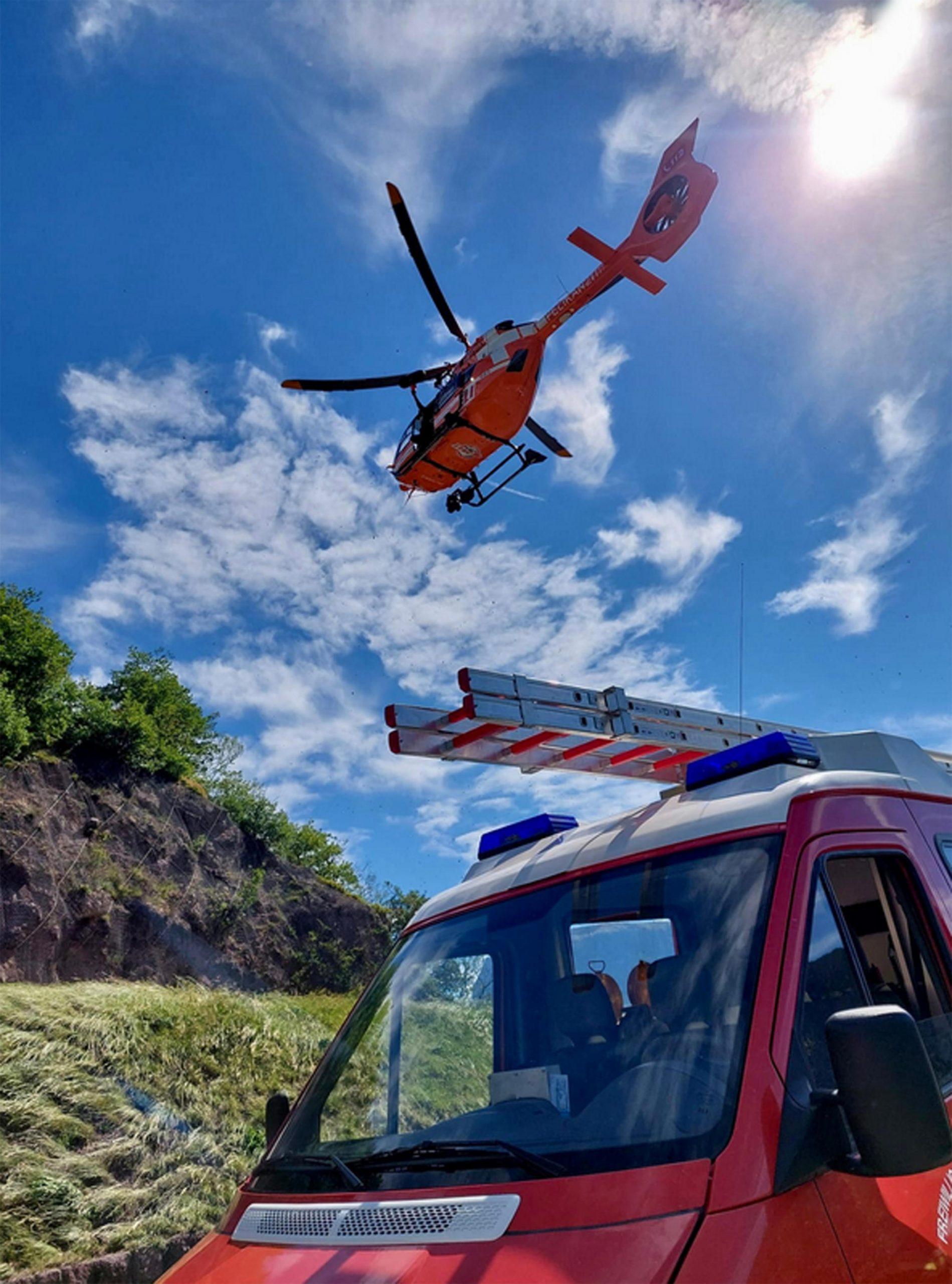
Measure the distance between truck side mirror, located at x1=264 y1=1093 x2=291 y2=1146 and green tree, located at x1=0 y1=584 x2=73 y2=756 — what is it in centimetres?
1881

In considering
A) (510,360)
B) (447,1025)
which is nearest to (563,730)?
(447,1025)

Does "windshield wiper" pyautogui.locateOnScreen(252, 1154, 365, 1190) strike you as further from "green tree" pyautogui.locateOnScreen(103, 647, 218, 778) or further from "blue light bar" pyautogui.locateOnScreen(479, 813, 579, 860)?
"green tree" pyautogui.locateOnScreen(103, 647, 218, 778)

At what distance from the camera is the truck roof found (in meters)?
2.46

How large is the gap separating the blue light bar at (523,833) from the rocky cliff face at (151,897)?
16.3 metres

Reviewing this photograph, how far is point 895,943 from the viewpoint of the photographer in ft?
8.27

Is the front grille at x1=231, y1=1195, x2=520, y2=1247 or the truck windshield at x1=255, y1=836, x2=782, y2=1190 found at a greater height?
the truck windshield at x1=255, y1=836, x2=782, y2=1190

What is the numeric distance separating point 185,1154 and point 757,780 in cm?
739

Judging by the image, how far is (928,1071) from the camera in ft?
5.61

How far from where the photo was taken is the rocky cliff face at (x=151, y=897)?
17.9m

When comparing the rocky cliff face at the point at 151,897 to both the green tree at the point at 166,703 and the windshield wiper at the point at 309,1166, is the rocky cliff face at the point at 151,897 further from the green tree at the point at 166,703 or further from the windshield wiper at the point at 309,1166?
the windshield wiper at the point at 309,1166

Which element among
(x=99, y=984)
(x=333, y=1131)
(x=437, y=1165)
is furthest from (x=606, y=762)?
(x=99, y=984)

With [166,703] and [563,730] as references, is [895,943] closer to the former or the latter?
[563,730]

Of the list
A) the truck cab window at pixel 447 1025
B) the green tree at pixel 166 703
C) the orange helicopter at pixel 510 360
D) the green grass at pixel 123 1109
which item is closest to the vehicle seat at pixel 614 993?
the truck cab window at pixel 447 1025

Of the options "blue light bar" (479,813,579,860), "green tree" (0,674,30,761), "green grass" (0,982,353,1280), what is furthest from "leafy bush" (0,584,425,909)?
"blue light bar" (479,813,579,860)
